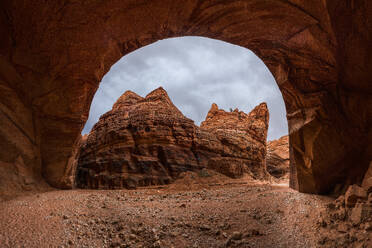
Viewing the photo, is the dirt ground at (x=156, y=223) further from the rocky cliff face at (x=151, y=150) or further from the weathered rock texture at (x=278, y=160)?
the weathered rock texture at (x=278, y=160)

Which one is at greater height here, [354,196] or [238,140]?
[238,140]

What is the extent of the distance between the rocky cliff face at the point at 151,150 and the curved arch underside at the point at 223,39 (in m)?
5.54

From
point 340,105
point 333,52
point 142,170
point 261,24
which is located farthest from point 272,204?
point 142,170

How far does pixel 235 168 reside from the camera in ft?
40.5

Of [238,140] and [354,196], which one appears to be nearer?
[354,196]

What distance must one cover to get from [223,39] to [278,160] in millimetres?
22316

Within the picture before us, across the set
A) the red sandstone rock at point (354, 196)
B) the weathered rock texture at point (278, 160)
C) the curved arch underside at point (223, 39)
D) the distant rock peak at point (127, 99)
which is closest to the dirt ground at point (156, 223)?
the red sandstone rock at point (354, 196)

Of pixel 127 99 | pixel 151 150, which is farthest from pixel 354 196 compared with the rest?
pixel 127 99

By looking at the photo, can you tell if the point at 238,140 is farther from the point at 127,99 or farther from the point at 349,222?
the point at 349,222

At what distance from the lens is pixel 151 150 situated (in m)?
11.1

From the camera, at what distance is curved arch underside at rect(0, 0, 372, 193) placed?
351 centimetres

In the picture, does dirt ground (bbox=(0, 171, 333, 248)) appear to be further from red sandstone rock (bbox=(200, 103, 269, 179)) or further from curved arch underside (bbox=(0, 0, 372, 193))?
red sandstone rock (bbox=(200, 103, 269, 179))

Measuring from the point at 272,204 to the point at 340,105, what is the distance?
241cm

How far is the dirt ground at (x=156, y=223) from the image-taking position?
298 cm
